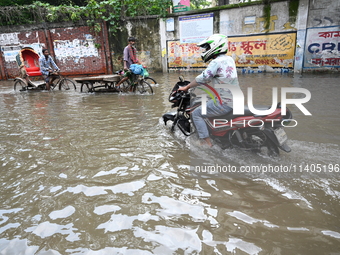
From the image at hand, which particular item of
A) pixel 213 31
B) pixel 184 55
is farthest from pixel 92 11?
pixel 213 31

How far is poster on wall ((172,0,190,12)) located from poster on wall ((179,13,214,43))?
0.61m

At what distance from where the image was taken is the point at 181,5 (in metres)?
15.0

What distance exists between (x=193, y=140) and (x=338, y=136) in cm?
235

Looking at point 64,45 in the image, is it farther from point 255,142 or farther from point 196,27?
point 255,142

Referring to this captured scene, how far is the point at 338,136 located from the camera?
3967mm

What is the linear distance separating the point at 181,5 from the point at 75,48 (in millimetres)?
7533

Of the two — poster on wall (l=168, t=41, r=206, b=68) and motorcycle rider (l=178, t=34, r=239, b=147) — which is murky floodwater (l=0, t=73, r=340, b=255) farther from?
poster on wall (l=168, t=41, r=206, b=68)

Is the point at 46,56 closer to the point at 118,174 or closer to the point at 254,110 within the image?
the point at 118,174

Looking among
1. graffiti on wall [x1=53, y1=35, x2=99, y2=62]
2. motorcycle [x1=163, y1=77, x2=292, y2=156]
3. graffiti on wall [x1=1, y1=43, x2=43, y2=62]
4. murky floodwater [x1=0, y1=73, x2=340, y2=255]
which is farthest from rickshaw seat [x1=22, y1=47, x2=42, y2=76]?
motorcycle [x1=163, y1=77, x2=292, y2=156]

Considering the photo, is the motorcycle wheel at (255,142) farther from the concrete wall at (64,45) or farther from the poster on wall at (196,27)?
the concrete wall at (64,45)

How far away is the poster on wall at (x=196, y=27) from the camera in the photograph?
1434 centimetres

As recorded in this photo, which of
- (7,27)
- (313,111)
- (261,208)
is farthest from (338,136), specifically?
(7,27)

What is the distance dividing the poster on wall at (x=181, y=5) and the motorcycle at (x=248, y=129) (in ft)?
41.4

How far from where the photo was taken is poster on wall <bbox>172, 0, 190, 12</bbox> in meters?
14.9
